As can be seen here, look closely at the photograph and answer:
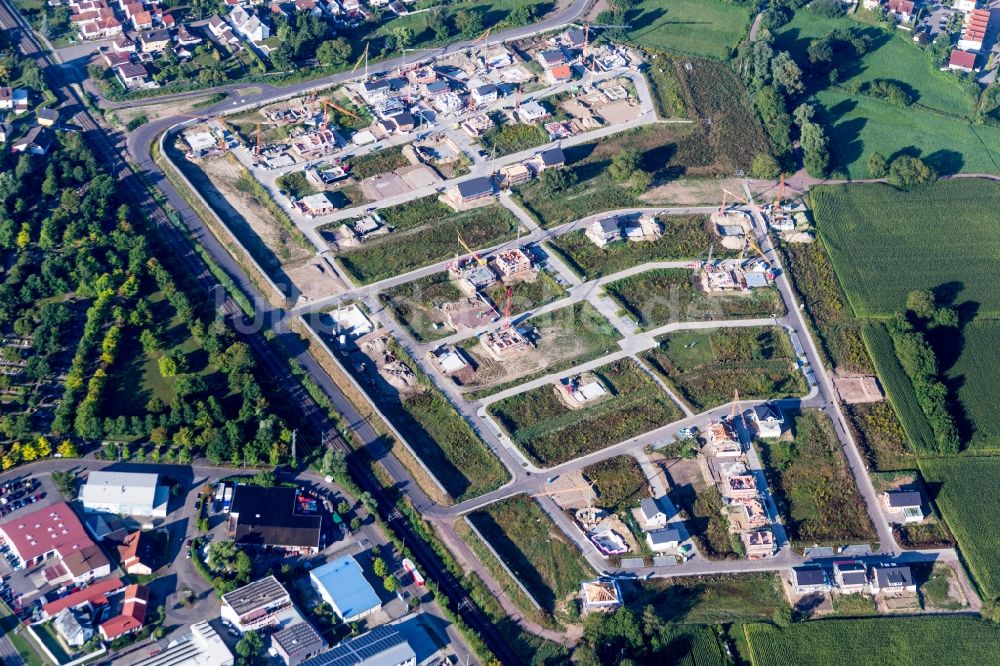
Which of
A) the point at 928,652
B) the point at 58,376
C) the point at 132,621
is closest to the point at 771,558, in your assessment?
the point at 928,652

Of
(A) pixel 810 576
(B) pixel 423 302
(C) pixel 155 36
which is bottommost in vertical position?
(A) pixel 810 576

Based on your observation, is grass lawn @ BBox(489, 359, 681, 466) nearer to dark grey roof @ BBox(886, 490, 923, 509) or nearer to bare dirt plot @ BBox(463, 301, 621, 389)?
bare dirt plot @ BBox(463, 301, 621, 389)

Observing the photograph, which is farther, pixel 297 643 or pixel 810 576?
pixel 810 576

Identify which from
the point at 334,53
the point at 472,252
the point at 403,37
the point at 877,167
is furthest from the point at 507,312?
the point at 403,37

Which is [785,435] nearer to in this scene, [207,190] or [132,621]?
[132,621]

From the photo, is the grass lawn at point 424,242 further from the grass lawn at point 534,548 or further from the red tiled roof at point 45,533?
the red tiled roof at point 45,533

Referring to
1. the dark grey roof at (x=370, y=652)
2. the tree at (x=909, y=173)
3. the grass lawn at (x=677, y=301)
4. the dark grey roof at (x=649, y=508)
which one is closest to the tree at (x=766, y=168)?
the tree at (x=909, y=173)

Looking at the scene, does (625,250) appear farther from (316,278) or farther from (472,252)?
(316,278)
